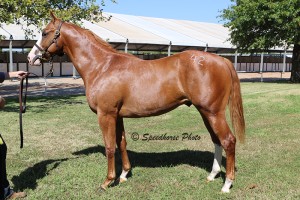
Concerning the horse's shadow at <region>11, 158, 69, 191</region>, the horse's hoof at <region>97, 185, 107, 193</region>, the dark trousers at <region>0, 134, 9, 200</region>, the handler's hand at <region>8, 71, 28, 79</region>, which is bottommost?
the horse's shadow at <region>11, 158, 69, 191</region>

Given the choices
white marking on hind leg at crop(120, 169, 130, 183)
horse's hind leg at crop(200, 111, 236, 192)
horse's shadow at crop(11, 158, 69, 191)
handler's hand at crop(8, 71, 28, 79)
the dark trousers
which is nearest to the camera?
the dark trousers

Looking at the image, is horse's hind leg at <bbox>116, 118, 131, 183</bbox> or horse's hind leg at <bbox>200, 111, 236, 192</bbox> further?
horse's hind leg at <bbox>116, 118, 131, 183</bbox>

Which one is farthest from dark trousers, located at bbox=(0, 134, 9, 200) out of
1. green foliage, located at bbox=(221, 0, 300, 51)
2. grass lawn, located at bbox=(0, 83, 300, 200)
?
green foliage, located at bbox=(221, 0, 300, 51)

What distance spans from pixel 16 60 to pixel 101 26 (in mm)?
7475

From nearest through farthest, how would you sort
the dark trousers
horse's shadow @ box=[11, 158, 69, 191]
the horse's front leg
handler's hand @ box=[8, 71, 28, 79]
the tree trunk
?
the dark trousers
handler's hand @ box=[8, 71, 28, 79]
the horse's front leg
horse's shadow @ box=[11, 158, 69, 191]
the tree trunk

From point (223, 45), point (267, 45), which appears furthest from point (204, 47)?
point (267, 45)

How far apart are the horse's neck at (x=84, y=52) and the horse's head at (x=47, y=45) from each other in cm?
15

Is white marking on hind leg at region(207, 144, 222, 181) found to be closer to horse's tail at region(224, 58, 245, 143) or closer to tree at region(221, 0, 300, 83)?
horse's tail at region(224, 58, 245, 143)

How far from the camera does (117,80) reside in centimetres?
486

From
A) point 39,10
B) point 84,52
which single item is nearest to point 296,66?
point 39,10

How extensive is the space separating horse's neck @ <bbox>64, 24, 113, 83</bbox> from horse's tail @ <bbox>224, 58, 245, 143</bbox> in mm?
1853

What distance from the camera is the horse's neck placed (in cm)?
508

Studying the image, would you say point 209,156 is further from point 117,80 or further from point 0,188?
point 0,188

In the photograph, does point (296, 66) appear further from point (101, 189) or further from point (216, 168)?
point (101, 189)
